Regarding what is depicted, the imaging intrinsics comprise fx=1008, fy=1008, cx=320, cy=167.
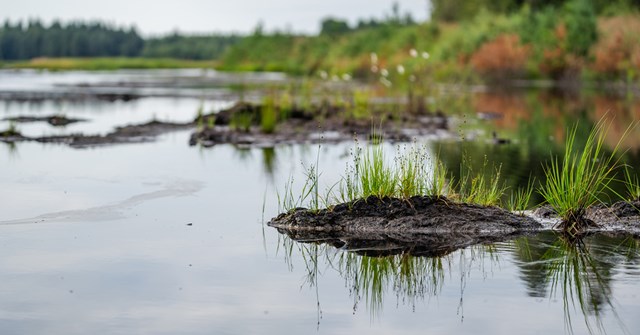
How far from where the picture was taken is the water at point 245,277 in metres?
7.63

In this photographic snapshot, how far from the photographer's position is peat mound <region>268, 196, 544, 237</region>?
1131cm

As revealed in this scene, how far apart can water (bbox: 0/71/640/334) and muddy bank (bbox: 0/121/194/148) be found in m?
7.24

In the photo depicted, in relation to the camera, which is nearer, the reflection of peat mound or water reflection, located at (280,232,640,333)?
water reflection, located at (280,232,640,333)

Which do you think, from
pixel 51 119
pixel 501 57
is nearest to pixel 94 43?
pixel 501 57

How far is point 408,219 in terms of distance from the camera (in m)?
11.4

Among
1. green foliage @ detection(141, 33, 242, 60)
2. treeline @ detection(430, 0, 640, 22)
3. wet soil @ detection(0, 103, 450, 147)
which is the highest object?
treeline @ detection(430, 0, 640, 22)

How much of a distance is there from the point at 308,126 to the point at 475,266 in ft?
53.8

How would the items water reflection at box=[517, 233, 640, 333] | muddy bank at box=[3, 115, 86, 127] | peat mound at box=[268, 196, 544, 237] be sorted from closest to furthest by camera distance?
water reflection at box=[517, 233, 640, 333] → peat mound at box=[268, 196, 544, 237] → muddy bank at box=[3, 115, 86, 127]

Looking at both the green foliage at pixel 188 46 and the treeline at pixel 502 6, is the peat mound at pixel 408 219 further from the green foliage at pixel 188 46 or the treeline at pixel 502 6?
the green foliage at pixel 188 46

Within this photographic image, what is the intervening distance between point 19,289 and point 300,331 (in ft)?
8.89

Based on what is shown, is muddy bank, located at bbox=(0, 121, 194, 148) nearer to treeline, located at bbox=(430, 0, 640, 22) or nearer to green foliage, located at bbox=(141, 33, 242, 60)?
treeline, located at bbox=(430, 0, 640, 22)

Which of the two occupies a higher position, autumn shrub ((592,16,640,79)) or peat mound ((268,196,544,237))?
autumn shrub ((592,16,640,79))

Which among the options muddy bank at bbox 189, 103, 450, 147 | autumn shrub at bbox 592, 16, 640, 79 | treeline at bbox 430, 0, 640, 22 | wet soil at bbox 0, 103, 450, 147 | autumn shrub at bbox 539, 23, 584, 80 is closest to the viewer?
wet soil at bbox 0, 103, 450, 147

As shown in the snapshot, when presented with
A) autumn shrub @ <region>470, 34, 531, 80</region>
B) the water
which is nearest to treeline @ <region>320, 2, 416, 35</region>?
autumn shrub @ <region>470, 34, 531, 80</region>
